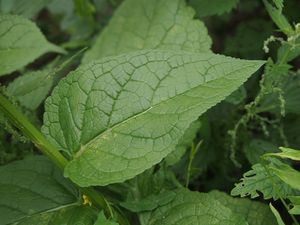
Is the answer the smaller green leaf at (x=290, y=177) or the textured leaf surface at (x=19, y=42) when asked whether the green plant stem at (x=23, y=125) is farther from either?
the smaller green leaf at (x=290, y=177)

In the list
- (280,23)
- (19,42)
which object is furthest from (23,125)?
(280,23)

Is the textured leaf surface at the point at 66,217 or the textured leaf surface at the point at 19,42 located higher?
the textured leaf surface at the point at 19,42

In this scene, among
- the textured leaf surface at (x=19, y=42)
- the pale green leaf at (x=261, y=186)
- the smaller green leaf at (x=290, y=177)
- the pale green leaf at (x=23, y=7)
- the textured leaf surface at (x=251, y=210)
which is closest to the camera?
the smaller green leaf at (x=290, y=177)

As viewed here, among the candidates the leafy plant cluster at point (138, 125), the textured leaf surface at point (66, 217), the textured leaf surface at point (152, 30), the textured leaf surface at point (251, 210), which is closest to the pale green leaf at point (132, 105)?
the leafy plant cluster at point (138, 125)

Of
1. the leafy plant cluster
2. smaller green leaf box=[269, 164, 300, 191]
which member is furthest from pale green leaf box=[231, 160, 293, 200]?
smaller green leaf box=[269, 164, 300, 191]

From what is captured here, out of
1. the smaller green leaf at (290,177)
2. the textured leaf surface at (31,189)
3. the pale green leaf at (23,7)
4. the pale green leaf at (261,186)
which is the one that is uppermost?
the pale green leaf at (23,7)

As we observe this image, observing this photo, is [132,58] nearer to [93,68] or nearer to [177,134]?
[93,68]

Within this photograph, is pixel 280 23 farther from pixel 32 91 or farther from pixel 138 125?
pixel 32 91
